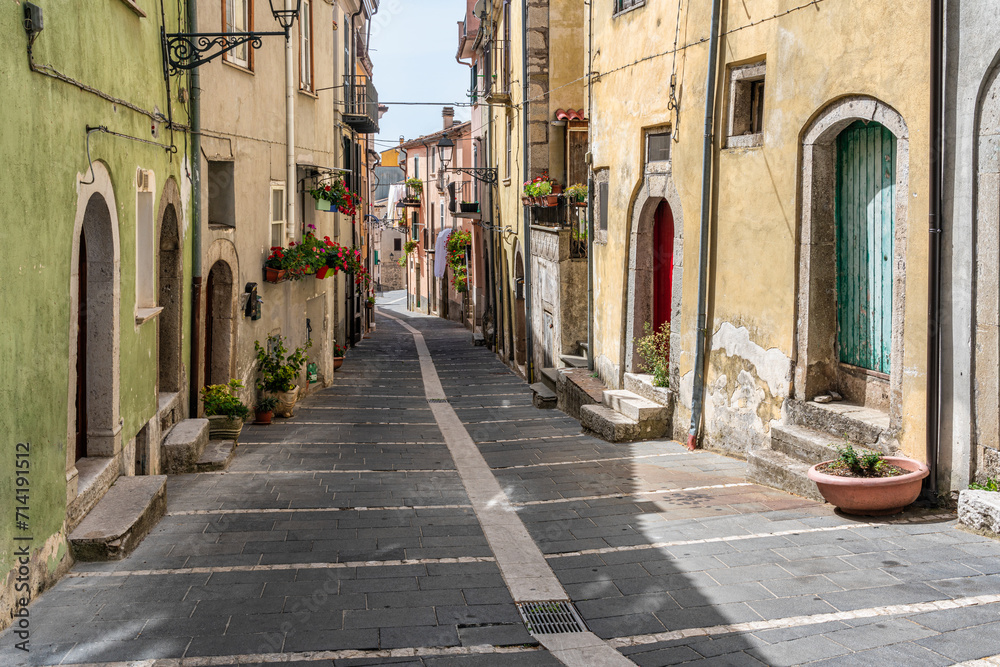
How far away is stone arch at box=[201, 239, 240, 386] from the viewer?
12.0 metres

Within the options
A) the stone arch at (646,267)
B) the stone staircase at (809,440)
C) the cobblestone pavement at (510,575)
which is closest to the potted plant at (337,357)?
the stone arch at (646,267)

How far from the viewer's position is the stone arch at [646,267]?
37.3ft

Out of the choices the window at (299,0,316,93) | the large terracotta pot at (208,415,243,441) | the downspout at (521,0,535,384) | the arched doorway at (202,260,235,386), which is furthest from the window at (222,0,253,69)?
the downspout at (521,0,535,384)

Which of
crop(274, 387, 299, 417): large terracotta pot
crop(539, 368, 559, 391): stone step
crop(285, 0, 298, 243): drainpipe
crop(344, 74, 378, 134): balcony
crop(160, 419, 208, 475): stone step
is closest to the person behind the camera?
crop(160, 419, 208, 475): stone step

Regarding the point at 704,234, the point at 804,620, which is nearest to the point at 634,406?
the point at 704,234

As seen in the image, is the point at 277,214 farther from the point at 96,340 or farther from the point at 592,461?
the point at 96,340

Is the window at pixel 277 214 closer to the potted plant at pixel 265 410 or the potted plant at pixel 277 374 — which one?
the potted plant at pixel 277 374

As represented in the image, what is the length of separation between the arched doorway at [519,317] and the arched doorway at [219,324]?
11.1m

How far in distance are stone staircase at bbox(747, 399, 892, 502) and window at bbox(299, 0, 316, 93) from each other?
36.0ft

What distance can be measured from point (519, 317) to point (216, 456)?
13654 millimetres

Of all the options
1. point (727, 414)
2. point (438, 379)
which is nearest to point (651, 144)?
point (727, 414)

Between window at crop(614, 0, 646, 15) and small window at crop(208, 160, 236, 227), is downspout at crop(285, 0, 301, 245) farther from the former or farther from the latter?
window at crop(614, 0, 646, 15)

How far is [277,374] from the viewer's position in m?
13.7

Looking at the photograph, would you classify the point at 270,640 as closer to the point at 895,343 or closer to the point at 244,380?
the point at 895,343
